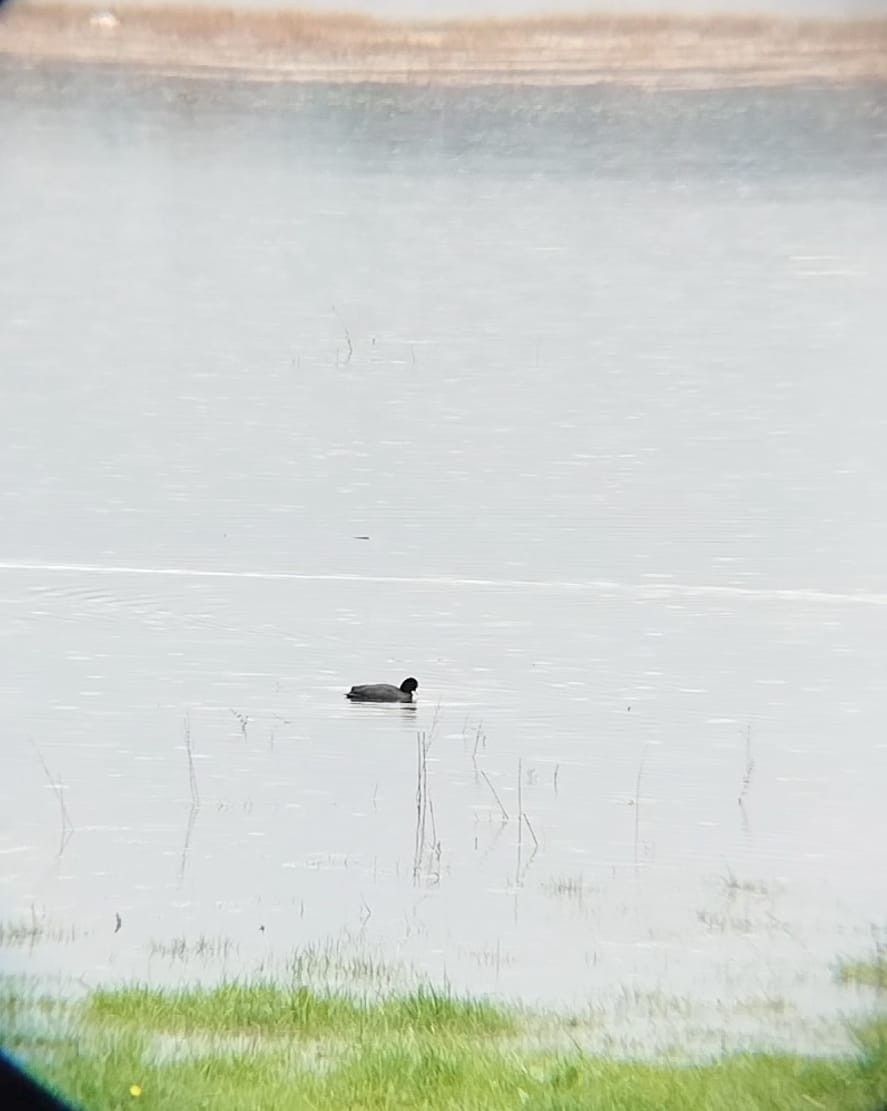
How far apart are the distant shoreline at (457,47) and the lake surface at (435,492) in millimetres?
47

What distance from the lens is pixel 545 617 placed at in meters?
2.57

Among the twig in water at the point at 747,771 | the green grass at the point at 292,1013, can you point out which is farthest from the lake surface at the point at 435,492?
the green grass at the point at 292,1013

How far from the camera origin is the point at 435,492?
8.50 ft

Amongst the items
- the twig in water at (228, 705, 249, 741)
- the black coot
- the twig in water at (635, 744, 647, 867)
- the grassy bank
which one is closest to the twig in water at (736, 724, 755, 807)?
the twig in water at (635, 744, 647, 867)

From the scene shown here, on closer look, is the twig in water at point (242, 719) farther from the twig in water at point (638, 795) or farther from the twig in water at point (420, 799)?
the twig in water at point (638, 795)

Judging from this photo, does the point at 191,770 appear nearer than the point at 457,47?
No

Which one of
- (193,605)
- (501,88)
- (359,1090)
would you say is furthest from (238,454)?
(359,1090)

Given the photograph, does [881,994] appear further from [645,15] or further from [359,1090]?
[645,15]

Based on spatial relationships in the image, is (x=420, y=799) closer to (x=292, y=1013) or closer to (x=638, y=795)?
(x=638, y=795)

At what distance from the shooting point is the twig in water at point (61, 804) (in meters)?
2.40

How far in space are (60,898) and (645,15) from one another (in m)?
1.79

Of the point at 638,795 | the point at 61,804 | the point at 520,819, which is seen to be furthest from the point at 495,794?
the point at 61,804

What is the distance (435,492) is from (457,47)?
785 mm

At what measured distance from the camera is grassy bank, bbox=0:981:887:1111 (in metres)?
1.85
